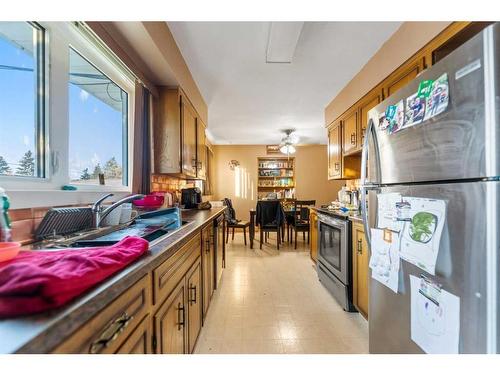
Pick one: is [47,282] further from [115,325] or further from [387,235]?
[387,235]

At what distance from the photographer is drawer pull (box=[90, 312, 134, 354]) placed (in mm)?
517

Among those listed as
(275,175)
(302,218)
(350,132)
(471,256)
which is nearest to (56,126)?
(471,256)

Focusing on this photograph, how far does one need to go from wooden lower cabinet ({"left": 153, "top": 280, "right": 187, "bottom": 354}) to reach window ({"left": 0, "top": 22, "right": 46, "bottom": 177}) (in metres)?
0.93

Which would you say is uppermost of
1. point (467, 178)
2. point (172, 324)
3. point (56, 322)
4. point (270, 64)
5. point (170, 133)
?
point (270, 64)

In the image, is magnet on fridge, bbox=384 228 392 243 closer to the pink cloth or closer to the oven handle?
the oven handle

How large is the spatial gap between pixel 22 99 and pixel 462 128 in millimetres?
1903

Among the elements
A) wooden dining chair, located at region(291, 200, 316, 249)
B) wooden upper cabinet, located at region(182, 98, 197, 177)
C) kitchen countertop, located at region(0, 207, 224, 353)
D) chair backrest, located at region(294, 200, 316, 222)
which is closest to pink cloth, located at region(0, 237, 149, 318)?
kitchen countertop, located at region(0, 207, 224, 353)

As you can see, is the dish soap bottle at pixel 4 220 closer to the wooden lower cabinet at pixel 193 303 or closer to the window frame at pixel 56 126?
the window frame at pixel 56 126

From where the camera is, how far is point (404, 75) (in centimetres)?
180

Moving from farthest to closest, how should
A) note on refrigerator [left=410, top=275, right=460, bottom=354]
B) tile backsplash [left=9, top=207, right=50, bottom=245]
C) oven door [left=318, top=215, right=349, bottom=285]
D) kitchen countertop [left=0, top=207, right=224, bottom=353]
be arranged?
oven door [left=318, top=215, right=349, bottom=285] < tile backsplash [left=9, top=207, right=50, bottom=245] < note on refrigerator [left=410, top=275, right=460, bottom=354] < kitchen countertop [left=0, top=207, right=224, bottom=353]

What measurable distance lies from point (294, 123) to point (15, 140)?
397cm

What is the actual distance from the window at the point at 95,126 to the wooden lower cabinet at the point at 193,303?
3.13 feet
